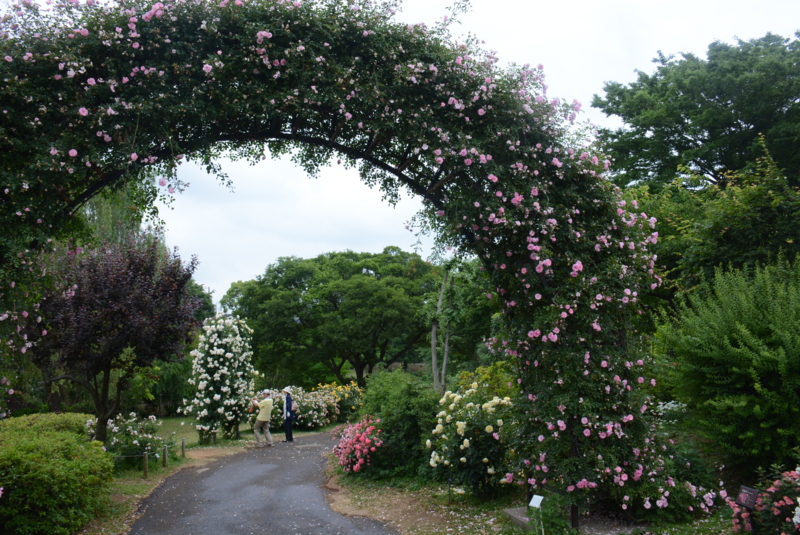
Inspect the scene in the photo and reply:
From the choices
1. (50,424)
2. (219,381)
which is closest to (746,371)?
(50,424)

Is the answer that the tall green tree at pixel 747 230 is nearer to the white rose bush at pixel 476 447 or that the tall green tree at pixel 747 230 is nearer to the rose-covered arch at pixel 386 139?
the rose-covered arch at pixel 386 139

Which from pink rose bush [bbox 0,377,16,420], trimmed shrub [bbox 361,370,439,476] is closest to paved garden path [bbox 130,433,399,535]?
trimmed shrub [bbox 361,370,439,476]

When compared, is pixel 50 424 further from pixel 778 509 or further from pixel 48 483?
pixel 778 509

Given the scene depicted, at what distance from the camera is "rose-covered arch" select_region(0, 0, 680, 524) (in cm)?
432

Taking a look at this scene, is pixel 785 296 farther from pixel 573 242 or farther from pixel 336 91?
pixel 336 91

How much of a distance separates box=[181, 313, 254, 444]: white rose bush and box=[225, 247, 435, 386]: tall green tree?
33.4ft

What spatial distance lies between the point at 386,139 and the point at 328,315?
20.9m

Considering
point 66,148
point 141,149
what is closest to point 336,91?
point 141,149

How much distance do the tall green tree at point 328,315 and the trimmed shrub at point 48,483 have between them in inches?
731

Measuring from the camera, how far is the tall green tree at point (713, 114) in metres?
15.9

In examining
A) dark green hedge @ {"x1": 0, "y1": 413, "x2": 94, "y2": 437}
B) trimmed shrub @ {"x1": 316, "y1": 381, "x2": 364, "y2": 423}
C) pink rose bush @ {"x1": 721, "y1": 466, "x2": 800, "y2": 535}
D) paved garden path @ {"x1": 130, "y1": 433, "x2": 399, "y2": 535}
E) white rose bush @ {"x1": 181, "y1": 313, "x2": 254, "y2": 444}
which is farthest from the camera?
trimmed shrub @ {"x1": 316, "y1": 381, "x2": 364, "y2": 423}

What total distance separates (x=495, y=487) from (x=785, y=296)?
3.85m

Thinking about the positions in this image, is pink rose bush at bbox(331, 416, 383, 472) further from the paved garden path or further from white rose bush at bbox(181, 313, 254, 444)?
white rose bush at bbox(181, 313, 254, 444)

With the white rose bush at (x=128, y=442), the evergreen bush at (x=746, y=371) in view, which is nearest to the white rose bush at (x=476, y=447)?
the evergreen bush at (x=746, y=371)
